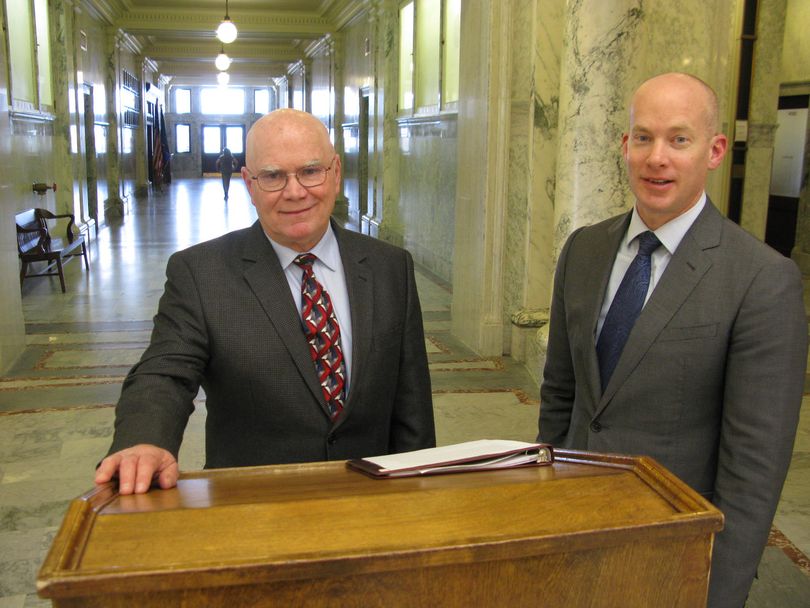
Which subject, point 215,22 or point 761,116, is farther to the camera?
point 215,22

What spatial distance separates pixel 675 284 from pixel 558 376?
18.8 inches

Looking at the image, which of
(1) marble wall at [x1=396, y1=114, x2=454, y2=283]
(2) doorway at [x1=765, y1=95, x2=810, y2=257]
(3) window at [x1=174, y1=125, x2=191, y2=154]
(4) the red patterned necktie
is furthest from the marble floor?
(3) window at [x1=174, y1=125, x2=191, y2=154]

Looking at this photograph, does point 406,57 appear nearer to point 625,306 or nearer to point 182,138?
point 625,306

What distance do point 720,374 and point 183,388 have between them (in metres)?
1.23

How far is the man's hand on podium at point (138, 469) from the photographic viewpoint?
5.00 ft

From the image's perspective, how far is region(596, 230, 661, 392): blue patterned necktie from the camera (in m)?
2.10

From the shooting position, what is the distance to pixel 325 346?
2.21 metres

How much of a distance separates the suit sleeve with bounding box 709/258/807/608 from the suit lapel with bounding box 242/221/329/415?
3.14ft

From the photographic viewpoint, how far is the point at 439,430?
18.1ft

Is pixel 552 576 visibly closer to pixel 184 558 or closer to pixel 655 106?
pixel 184 558

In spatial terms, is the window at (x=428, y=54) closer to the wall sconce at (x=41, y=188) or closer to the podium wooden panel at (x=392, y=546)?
the wall sconce at (x=41, y=188)

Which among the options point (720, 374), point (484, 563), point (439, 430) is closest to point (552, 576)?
point (484, 563)

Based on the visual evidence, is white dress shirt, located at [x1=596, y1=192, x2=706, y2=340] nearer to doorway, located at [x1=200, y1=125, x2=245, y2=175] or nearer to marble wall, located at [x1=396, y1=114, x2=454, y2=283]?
marble wall, located at [x1=396, y1=114, x2=454, y2=283]

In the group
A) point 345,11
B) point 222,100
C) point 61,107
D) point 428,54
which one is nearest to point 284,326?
point 428,54
